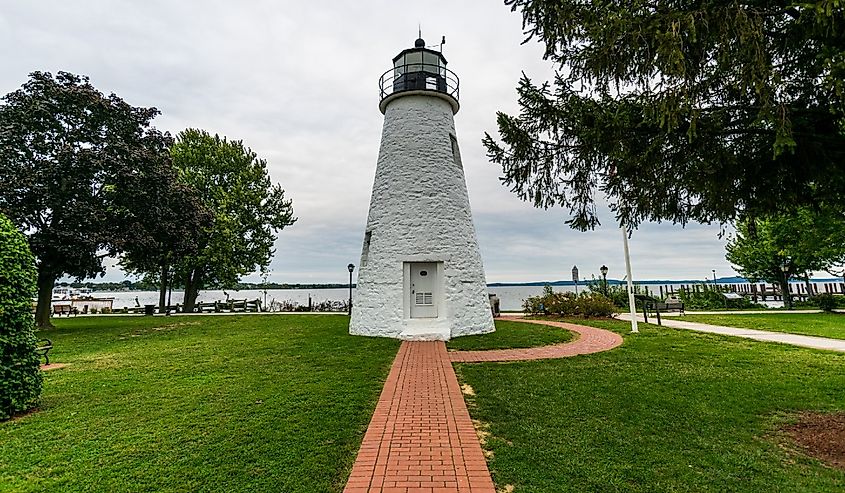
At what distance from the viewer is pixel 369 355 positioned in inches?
382

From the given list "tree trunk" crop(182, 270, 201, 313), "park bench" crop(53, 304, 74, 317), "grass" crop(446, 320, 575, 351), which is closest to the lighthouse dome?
"grass" crop(446, 320, 575, 351)

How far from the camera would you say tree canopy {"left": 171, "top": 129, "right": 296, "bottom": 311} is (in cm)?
2406

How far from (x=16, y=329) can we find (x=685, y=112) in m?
8.15

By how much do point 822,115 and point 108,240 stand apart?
1830 cm

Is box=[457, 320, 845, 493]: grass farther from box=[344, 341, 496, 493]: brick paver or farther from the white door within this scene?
the white door

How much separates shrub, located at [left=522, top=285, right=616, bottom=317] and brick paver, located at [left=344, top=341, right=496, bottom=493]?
13.9 metres

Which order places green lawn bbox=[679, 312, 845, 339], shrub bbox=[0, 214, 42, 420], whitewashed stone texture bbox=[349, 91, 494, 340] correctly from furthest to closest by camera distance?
green lawn bbox=[679, 312, 845, 339], whitewashed stone texture bbox=[349, 91, 494, 340], shrub bbox=[0, 214, 42, 420]

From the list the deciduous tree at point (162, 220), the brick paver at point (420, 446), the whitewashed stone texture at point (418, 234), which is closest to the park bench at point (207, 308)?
the deciduous tree at point (162, 220)

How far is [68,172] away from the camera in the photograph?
14.9 metres

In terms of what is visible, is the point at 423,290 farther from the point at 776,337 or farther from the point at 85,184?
the point at 85,184

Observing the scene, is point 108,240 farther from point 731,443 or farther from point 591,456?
point 731,443

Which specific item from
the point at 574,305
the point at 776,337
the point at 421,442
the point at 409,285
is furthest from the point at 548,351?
the point at 574,305

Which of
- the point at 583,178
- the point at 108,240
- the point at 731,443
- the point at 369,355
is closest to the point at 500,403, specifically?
the point at 731,443

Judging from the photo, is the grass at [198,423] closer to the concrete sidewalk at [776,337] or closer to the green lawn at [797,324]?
the concrete sidewalk at [776,337]
